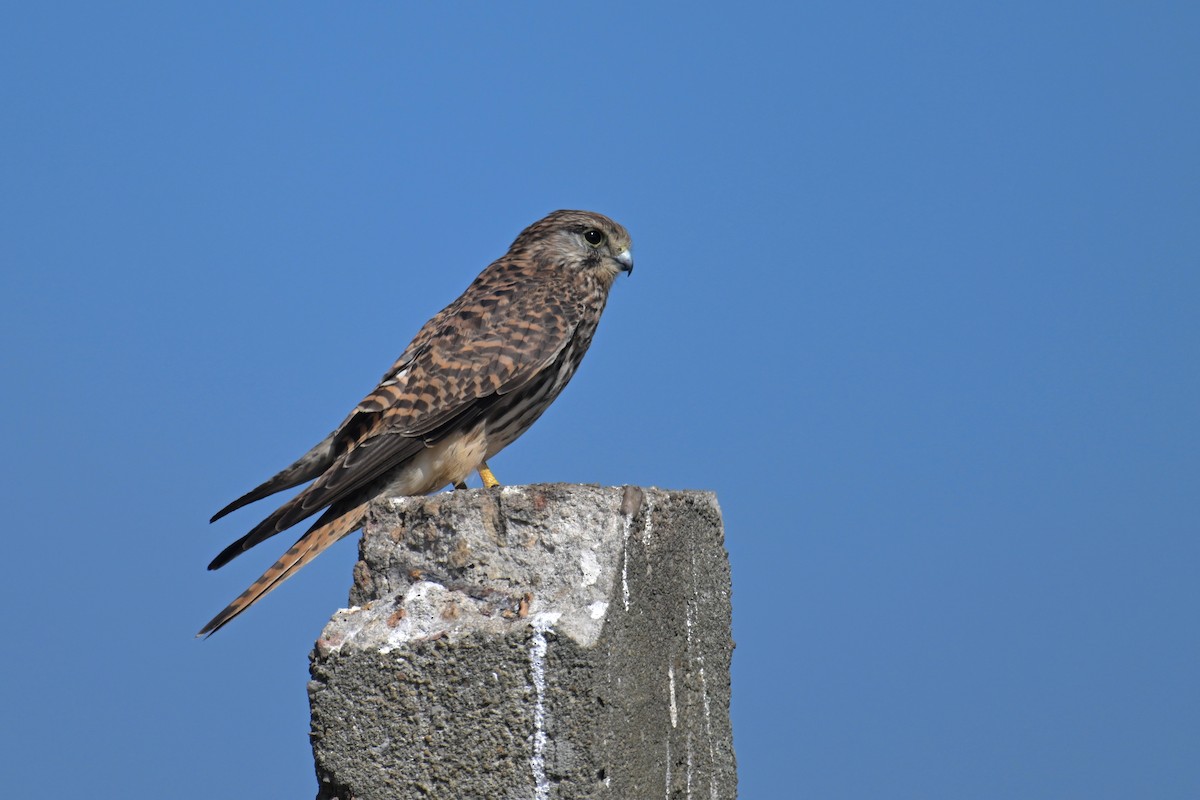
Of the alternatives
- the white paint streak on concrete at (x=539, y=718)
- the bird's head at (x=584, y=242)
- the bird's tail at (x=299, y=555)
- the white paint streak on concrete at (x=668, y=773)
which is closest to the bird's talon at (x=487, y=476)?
the bird's tail at (x=299, y=555)

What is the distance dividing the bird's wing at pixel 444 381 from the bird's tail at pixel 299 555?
60mm

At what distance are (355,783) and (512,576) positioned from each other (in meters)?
0.61

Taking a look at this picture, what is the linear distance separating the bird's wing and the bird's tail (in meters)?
A: 0.06

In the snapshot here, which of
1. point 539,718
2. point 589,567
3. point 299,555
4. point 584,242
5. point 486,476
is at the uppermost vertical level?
point 584,242

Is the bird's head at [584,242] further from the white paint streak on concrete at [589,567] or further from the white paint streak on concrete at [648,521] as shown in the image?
the white paint streak on concrete at [589,567]

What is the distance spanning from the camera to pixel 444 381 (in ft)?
14.4

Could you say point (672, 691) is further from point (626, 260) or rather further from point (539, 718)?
point (626, 260)

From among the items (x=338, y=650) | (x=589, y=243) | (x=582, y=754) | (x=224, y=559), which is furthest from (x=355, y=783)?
(x=589, y=243)

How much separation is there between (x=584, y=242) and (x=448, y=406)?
1.27 m

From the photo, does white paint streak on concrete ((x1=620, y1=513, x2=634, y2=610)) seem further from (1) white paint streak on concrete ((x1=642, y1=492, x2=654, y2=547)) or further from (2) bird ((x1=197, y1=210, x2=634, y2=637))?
(2) bird ((x1=197, y1=210, x2=634, y2=637))

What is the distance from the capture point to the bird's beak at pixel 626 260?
17.6 feet

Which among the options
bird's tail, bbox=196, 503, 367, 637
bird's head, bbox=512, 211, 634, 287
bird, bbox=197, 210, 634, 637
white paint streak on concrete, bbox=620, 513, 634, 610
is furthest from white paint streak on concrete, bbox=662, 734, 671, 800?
bird's head, bbox=512, 211, 634, 287

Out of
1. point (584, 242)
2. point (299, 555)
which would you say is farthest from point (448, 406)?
point (584, 242)

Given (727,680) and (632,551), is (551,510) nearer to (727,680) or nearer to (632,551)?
(632,551)
